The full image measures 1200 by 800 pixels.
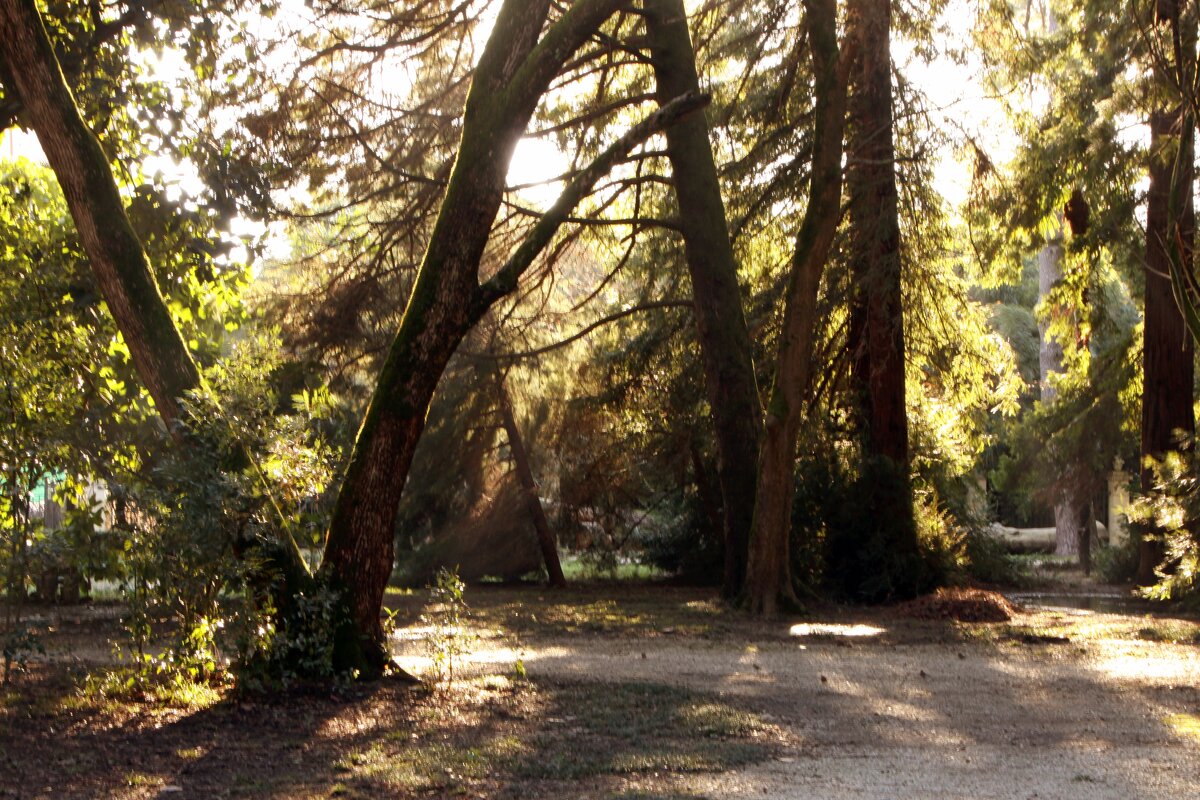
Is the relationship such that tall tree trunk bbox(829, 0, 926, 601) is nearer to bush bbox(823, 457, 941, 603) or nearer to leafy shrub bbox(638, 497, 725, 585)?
bush bbox(823, 457, 941, 603)

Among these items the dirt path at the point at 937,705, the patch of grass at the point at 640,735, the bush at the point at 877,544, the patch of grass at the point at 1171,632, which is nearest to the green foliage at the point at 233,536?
the patch of grass at the point at 640,735

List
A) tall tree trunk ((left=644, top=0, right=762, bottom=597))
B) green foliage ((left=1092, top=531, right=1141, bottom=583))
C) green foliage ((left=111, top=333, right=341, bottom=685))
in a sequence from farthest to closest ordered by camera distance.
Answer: green foliage ((left=1092, top=531, right=1141, bottom=583)) < tall tree trunk ((left=644, top=0, right=762, bottom=597)) < green foliage ((left=111, top=333, right=341, bottom=685))

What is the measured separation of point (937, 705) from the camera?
8.83 m

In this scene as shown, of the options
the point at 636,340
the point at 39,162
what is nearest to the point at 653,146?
the point at 636,340

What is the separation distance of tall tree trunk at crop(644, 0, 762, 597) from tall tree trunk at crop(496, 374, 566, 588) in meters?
5.72

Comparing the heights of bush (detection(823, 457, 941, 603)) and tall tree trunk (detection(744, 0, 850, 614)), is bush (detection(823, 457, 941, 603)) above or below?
below

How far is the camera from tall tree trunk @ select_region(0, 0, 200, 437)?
8.93m

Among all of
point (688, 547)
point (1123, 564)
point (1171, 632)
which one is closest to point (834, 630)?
point (1171, 632)

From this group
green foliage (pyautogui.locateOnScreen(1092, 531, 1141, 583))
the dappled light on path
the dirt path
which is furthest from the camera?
green foliage (pyautogui.locateOnScreen(1092, 531, 1141, 583))

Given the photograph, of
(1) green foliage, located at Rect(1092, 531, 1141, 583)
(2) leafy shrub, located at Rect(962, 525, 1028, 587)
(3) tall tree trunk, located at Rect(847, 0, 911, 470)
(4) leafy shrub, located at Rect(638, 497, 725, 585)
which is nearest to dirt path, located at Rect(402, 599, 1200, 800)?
(3) tall tree trunk, located at Rect(847, 0, 911, 470)

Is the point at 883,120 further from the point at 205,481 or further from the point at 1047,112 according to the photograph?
the point at 205,481

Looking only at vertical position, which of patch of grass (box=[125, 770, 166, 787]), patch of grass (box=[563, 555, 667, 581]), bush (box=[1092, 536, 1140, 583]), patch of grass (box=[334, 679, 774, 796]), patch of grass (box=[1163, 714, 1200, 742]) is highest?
bush (box=[1092, 536, 1140, 583])

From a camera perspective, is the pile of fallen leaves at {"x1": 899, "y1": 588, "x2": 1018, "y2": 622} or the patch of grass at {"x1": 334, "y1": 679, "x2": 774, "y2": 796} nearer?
the patch of grass at {"x1": 334, "y1": 679, "x2": 774, "y2": 796}

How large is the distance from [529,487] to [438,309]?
12.9 metres
